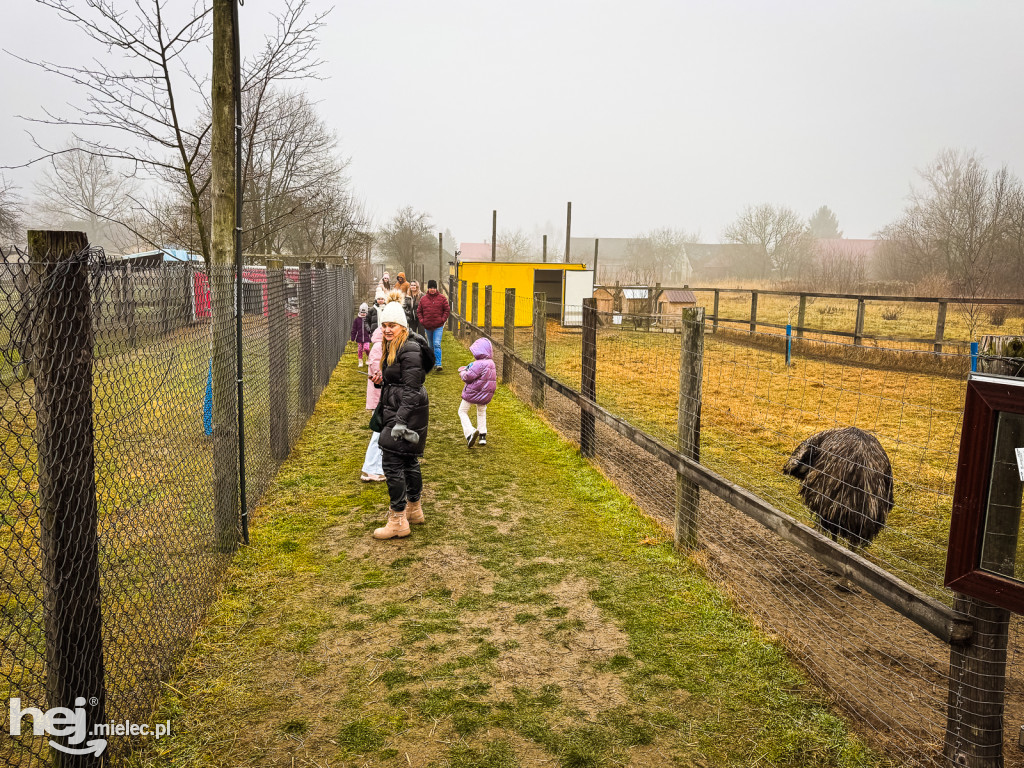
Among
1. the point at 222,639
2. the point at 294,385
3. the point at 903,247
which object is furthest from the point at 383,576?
the point at 903,247

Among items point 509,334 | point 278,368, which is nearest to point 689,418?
point 278,368

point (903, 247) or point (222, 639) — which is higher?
point (903, 247)

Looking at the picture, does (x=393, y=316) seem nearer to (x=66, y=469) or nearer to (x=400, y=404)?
(x=400, y=404)

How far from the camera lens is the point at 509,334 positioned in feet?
42.2

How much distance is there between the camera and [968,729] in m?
2.61

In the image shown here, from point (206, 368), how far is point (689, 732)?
152 inches

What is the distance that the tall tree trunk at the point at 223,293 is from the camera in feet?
15.6

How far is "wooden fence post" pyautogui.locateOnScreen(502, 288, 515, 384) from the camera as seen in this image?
Answer: 41.3 ft

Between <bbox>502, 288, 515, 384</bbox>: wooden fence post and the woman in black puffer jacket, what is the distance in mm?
7115

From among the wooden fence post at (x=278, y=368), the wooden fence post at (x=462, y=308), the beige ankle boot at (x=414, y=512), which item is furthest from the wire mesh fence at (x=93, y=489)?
the wooden fence post at (x=462, y=308)

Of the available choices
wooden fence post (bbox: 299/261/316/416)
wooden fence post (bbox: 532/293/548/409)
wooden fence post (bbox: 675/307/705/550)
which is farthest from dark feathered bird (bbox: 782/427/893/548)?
wooden fence post (bbox: 299/261/316/416)

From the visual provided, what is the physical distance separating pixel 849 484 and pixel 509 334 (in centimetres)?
878

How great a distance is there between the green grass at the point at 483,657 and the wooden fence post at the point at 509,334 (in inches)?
271

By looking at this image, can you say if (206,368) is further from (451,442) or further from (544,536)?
(451,442)
